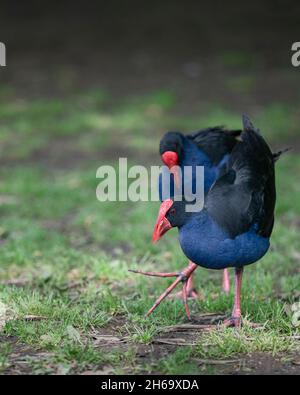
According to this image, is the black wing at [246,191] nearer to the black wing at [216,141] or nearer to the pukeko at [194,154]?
the pukeko at [194,154]

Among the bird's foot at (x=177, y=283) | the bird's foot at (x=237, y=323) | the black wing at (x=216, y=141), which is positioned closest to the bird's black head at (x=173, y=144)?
the black wing at (x=216, y=141)

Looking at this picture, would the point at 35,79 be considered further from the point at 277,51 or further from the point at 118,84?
the point at 277,51

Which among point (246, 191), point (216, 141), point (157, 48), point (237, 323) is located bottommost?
point (237, 323)

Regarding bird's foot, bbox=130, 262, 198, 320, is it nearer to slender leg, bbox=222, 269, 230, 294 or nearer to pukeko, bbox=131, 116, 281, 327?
pukeko, bbox=131, 116, 281, 327

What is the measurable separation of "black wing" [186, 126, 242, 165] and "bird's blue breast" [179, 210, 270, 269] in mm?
1536

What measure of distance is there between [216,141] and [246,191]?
4.71 feet

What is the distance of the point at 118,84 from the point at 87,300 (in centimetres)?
753

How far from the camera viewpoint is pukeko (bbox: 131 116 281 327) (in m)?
4.16

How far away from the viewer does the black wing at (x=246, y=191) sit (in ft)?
14.0

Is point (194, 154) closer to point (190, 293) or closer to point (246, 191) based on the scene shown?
point (190, 293)

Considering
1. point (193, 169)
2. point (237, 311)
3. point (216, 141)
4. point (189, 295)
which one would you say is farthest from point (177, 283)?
point (216, 141)

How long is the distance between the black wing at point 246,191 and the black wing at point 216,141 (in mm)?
788

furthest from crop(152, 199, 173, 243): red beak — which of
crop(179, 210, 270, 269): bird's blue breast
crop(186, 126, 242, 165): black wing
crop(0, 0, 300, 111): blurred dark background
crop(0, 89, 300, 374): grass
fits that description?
crop(0, 0, 300, 111): blurred dark background

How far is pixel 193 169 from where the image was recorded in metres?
5.59
